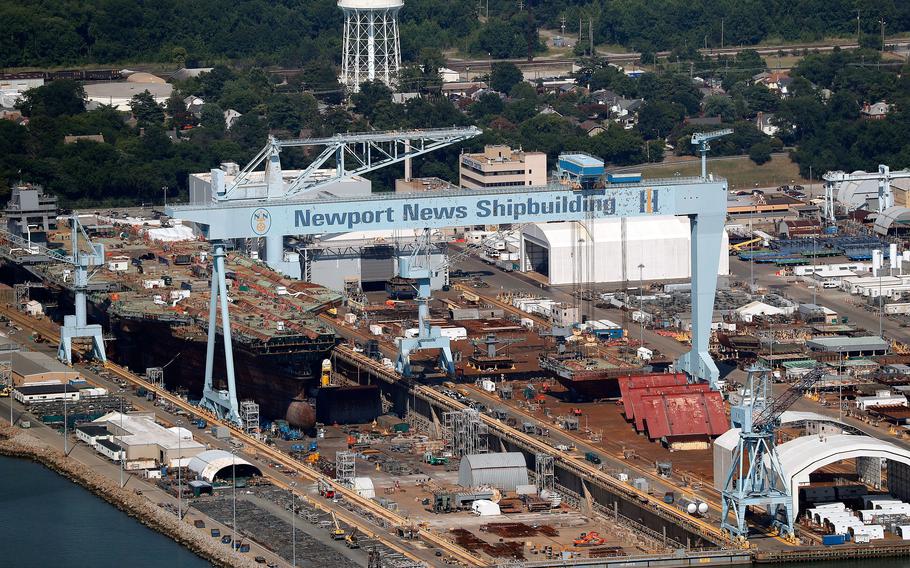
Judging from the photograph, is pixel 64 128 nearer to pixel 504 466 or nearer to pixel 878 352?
pixel 878 352

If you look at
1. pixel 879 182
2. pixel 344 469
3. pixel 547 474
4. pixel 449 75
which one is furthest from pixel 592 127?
pixel 344 469

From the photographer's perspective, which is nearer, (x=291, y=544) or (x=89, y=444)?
(x=291, y=544)

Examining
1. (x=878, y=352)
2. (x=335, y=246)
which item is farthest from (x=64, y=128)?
(x=878, y=352)

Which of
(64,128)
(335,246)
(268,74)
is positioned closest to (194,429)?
(335,246)

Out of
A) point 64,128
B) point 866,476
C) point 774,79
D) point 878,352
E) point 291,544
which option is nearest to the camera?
point 291,544

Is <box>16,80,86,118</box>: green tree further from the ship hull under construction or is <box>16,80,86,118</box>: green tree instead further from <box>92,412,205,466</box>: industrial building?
<box>92,412,205,466</box>: industrial building

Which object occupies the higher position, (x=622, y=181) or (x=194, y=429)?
(x=622, y=181)

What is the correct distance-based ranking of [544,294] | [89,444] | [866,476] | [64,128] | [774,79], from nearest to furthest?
[866,476] → [89,444] → [544,294] → [64,128] → [774,79]

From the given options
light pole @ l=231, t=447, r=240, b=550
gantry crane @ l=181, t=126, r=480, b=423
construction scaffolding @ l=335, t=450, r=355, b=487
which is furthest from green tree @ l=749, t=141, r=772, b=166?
light pole @ l=231, t=447, r=240, b=550
